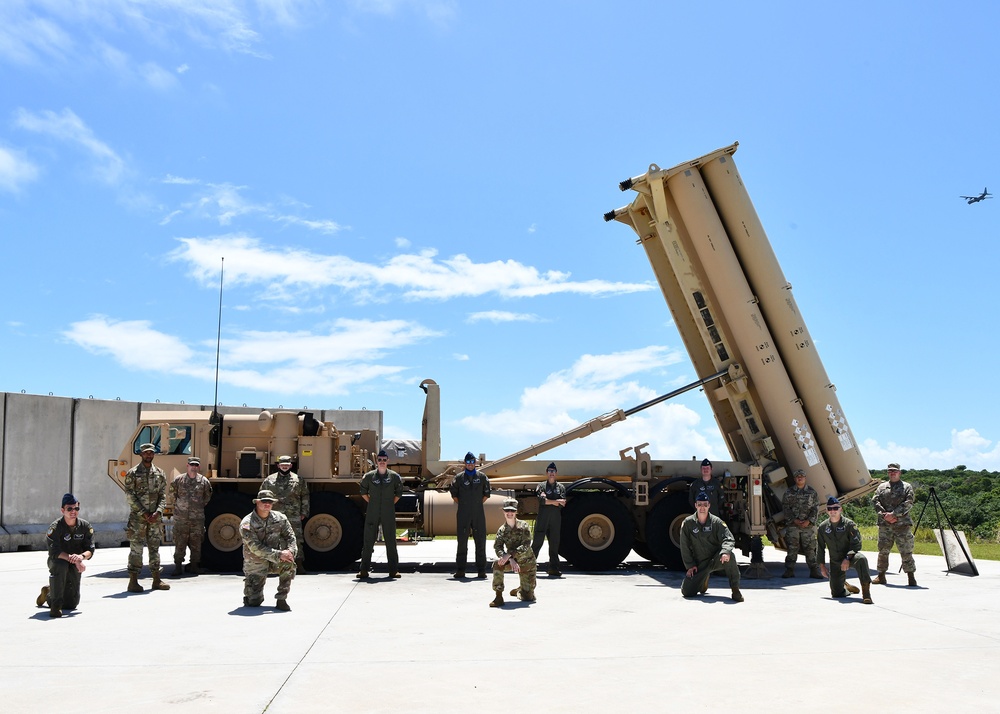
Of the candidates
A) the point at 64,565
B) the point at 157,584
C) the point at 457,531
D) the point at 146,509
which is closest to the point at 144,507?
the point at 146,509

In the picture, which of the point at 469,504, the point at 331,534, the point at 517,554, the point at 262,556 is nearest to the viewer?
the point at 262,556

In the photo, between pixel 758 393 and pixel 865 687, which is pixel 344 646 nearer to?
Result: pixel 865 687

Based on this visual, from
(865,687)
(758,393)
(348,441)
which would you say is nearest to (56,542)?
(348,441)

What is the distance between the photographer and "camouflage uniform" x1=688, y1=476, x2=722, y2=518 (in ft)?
41.0

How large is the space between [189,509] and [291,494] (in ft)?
4.56

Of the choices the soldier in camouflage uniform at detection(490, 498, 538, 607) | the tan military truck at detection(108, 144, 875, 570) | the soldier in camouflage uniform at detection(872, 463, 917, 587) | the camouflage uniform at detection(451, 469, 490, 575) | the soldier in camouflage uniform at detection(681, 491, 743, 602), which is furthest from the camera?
the tan military truck at detection(108, 144, 875, 570)

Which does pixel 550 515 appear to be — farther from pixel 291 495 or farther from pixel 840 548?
pixel 840 548

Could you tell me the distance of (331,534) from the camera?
41.7ft

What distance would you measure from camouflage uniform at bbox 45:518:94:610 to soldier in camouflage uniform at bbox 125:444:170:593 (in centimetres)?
172

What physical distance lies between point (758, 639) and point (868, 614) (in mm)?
2244

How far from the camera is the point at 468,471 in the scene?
12.2m

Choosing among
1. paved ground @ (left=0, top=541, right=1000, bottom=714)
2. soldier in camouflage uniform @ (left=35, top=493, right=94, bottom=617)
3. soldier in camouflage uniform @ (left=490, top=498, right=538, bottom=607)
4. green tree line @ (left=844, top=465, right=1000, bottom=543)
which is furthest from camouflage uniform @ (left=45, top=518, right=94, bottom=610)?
green tree line @ (left=844, top=465, right=1000, bottom=543)

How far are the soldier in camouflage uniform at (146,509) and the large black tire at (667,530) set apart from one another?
683cm

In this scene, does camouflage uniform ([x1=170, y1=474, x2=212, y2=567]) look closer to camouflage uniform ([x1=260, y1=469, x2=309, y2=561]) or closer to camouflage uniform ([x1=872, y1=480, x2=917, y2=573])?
camouflage uniform ([x1=260, y1=469, x2=309, y2=561])
